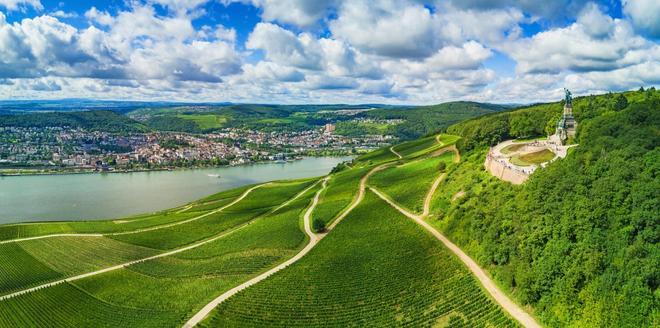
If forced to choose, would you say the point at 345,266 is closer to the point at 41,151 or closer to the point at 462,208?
the point at 462,208

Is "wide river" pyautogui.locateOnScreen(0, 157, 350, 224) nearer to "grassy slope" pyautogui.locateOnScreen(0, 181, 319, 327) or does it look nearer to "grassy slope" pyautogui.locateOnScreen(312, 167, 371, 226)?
"grassy slope" pyautogui.locateOnScreen(312, 167, 371, 226)

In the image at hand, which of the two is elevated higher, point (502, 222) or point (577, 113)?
point (577, 113)

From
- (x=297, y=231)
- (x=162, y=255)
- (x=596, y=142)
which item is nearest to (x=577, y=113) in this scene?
(x=596, y=142)

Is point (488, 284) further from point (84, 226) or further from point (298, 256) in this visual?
point (84, 226)

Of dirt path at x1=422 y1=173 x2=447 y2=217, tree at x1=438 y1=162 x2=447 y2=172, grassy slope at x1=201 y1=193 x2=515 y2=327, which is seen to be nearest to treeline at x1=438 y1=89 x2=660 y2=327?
grassy slope at x1=201 y1=193 x2=515 y2=327

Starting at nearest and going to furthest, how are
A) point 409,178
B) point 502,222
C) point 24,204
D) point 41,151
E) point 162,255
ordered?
point 502,222
point 162,255
point 409,178
point 24,204
point 41,151
